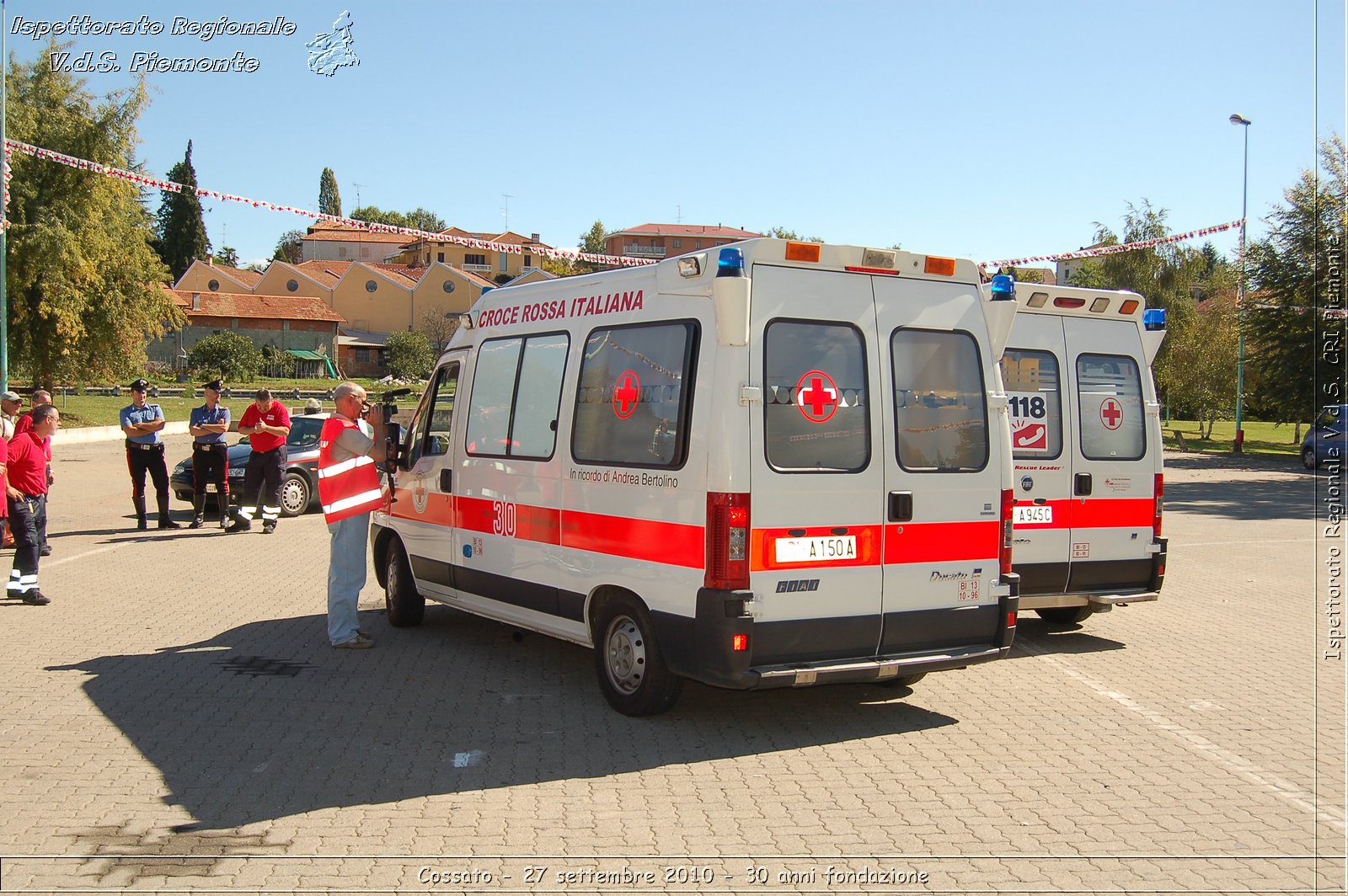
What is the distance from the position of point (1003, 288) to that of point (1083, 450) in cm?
264

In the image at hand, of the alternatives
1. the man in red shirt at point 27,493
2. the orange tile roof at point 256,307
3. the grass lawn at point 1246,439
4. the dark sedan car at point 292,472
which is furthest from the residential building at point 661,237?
the man in red shirt at point 27,493

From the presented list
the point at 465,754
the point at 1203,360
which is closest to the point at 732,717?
the point at 465,754

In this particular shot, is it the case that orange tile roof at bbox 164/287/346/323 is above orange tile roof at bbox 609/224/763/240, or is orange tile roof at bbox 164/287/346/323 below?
below

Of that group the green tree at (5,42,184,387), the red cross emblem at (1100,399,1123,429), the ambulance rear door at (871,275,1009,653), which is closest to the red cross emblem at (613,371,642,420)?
the ambulance rear door at (871,275,1009,653)

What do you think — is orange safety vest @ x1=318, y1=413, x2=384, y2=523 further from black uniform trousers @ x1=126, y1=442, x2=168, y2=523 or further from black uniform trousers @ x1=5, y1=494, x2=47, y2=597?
black uniform trousers @ x1=126, y1=442, x2=168, y2=523

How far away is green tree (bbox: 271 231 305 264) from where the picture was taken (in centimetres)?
12242

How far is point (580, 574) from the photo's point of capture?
7.06m

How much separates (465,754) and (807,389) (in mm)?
2654

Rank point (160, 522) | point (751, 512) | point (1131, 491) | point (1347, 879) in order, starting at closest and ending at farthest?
1. point (1347, 879)
2. point (751, 512)
3. point (1131, 491)
4. point (160, 522)

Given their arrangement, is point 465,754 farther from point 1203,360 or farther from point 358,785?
point 1203,360

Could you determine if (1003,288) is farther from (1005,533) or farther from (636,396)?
(636,396)

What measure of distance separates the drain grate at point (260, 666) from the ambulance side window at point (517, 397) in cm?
193

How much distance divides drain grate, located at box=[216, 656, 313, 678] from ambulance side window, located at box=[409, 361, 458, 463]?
186 centimetres

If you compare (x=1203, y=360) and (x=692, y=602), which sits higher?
(x=1203, y=360)
